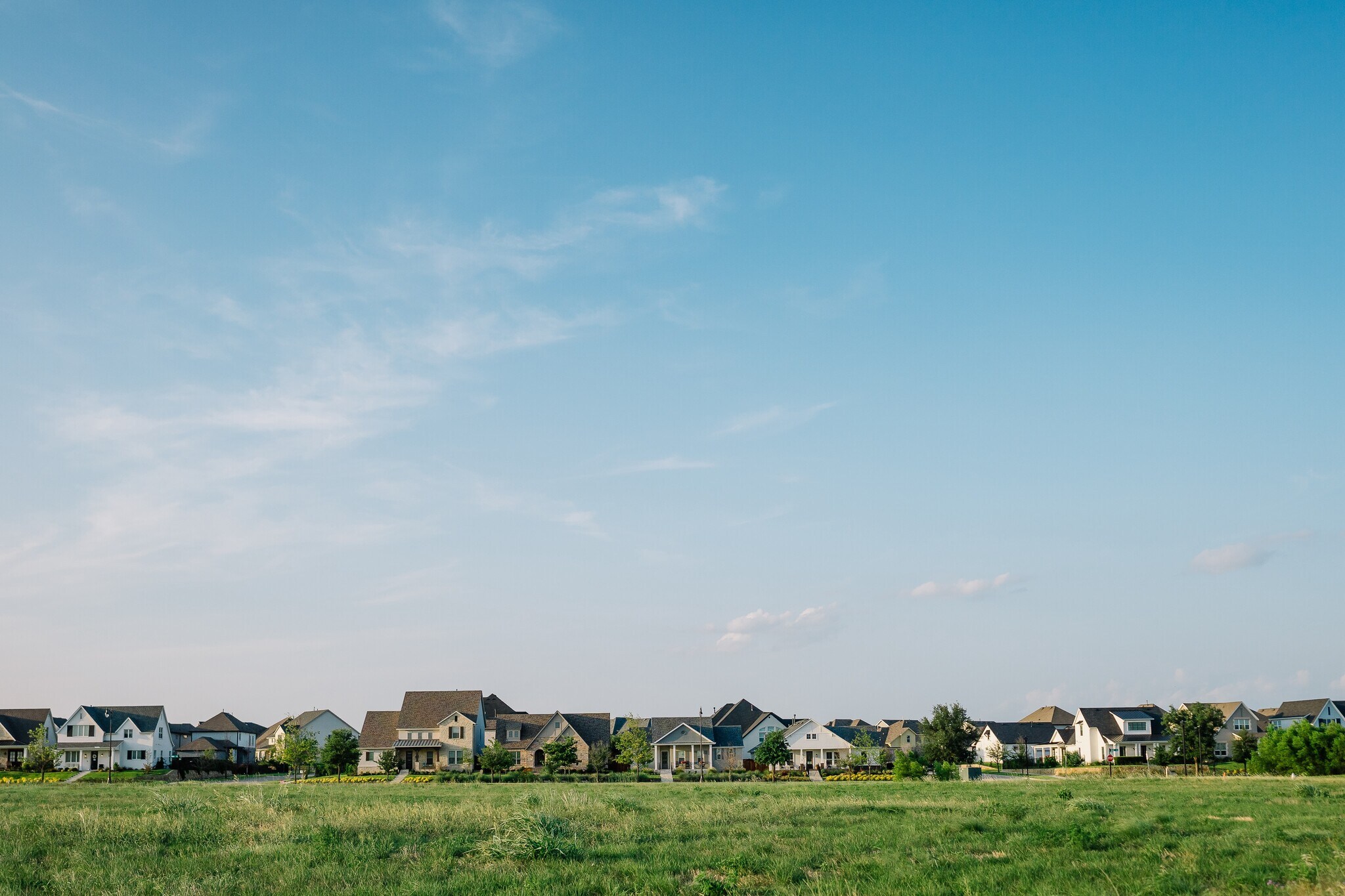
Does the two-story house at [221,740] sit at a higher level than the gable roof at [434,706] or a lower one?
lower

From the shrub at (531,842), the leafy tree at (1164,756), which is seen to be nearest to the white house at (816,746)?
the leafy tree at (1164,756)

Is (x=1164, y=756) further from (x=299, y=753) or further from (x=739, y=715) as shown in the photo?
→ (x=299, y=753)

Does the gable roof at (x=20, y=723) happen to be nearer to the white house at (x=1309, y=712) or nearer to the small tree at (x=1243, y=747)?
the small tree at (x=1243, y=747)

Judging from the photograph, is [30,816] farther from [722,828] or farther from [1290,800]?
[1290,800]

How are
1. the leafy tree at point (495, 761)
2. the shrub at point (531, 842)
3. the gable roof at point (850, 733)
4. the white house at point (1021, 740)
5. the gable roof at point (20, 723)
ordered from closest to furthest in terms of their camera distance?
the shrub at point (531, 842) → the leafy tree at point (495, 761) → the gable roof at point (850, 733) → the gable roof at point (20, 723) → the white house at point (1021, 740)

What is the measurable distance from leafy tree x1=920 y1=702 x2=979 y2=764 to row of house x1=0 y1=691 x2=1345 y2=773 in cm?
669

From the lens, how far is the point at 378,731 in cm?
9281

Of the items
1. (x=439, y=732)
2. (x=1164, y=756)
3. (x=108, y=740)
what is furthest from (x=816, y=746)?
(x=108, y=740)

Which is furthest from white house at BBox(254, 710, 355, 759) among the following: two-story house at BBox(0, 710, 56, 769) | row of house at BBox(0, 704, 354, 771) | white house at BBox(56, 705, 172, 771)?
two-story house at BBox(0, 710, 56, 769)

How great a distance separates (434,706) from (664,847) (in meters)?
79.6

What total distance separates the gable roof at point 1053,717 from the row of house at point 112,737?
3308 inches

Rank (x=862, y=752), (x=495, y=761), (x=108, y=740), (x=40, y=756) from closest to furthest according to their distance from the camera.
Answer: (x=495, y=761)
(x=40, y=756)
(x=862, y=752)
(x=108, y=740)

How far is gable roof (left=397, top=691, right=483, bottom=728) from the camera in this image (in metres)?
91.9

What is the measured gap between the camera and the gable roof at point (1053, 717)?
4906 inches
